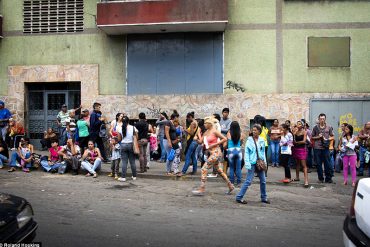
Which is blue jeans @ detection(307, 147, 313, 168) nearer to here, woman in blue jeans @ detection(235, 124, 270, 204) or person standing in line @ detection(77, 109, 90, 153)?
woman in blue jeans @ detection(235, 124, 270, 204)

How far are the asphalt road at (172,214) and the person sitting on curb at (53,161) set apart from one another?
1000 millimetres

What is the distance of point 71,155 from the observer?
12.6 meters

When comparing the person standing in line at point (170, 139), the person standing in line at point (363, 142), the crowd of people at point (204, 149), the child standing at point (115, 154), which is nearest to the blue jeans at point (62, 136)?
the crowd of people at point (204, 149)

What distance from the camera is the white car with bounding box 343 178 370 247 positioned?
4.01 metres

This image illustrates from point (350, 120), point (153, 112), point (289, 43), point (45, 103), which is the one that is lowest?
point (350, 120)

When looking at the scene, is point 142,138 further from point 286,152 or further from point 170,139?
point 286,152

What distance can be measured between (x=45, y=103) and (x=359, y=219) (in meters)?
16.0

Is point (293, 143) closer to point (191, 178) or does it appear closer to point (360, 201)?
point (191, 178)

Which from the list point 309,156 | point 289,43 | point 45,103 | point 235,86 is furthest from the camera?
point 45,103

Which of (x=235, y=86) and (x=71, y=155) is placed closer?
(x=71, y=155)

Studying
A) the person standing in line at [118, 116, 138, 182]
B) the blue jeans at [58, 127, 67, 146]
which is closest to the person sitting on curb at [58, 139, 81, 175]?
the person standing in line at [118, 116, 138, 182]

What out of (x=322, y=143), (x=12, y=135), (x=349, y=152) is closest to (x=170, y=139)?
(x=322, y=143)

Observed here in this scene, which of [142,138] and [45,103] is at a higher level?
[45,103]

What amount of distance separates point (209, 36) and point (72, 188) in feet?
30.0
